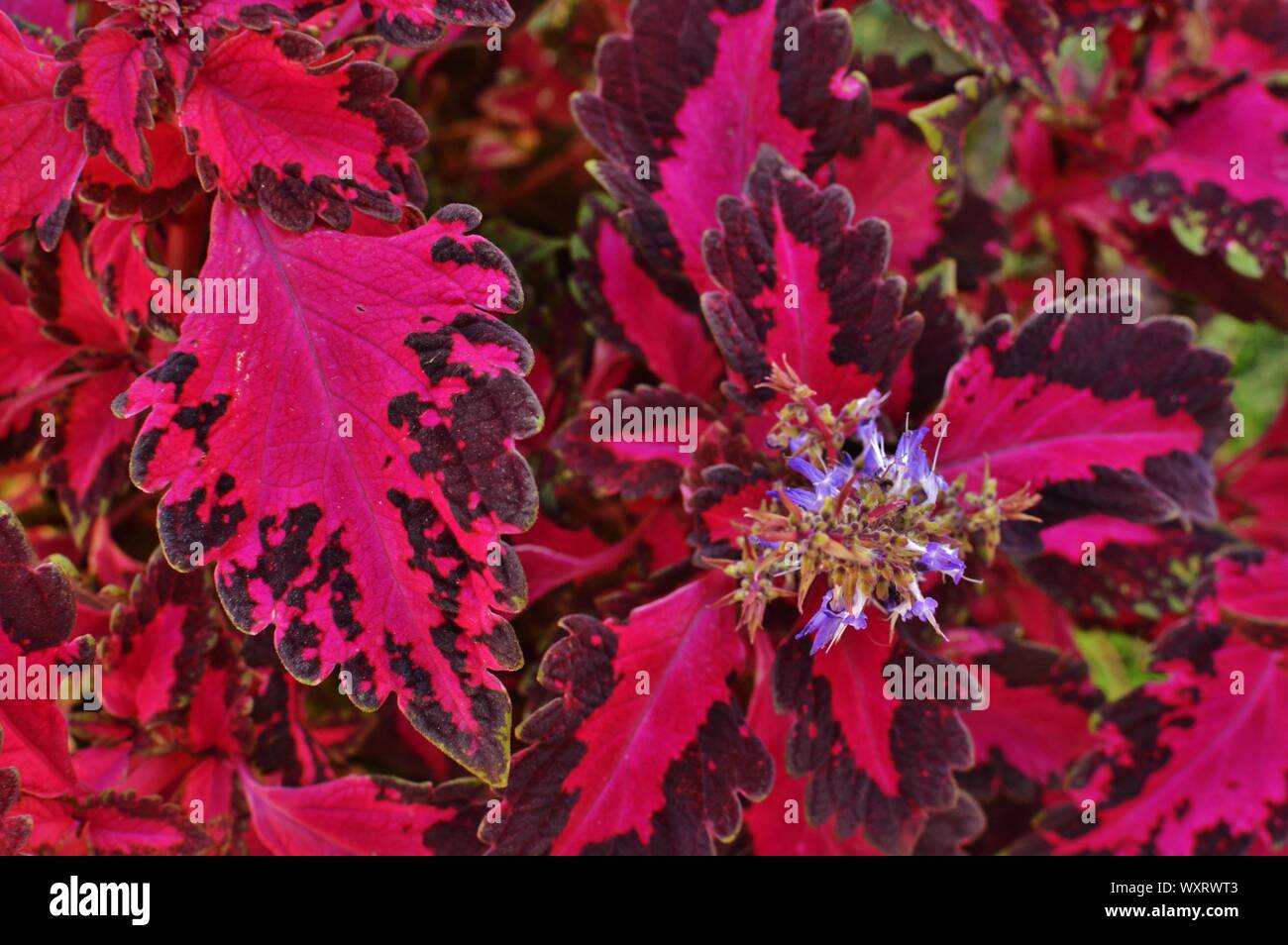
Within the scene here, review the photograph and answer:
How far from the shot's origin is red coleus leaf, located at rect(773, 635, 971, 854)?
0.85m

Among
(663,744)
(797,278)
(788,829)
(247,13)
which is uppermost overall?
(247,13)

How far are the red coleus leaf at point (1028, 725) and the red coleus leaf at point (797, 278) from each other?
15.1 inches

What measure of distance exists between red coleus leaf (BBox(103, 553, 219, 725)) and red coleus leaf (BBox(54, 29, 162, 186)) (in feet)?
1.09

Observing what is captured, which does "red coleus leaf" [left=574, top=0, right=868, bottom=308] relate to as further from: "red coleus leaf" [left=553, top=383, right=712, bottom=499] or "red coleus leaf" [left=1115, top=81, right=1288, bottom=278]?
"red coleus leaf" [left=1115, top=81, right=1288, bottom=278]

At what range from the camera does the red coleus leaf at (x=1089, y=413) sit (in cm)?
89

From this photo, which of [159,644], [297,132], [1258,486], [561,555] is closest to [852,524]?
[561,555]

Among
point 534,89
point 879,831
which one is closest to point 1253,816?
point 879,831

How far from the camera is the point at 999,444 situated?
908 mm

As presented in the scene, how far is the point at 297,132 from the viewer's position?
2.44ft

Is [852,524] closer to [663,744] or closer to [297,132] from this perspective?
[663,744]

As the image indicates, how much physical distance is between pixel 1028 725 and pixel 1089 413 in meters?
0.36

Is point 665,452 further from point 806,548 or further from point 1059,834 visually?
point 1059,834

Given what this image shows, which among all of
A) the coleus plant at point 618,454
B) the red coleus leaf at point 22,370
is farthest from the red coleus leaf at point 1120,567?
the red coleus leaf at point 22,370

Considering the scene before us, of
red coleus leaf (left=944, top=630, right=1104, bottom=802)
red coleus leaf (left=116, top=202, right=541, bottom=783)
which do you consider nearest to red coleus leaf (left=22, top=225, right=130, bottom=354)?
red coleus leaf (left=116, top=202, right=541, bottom=783)
